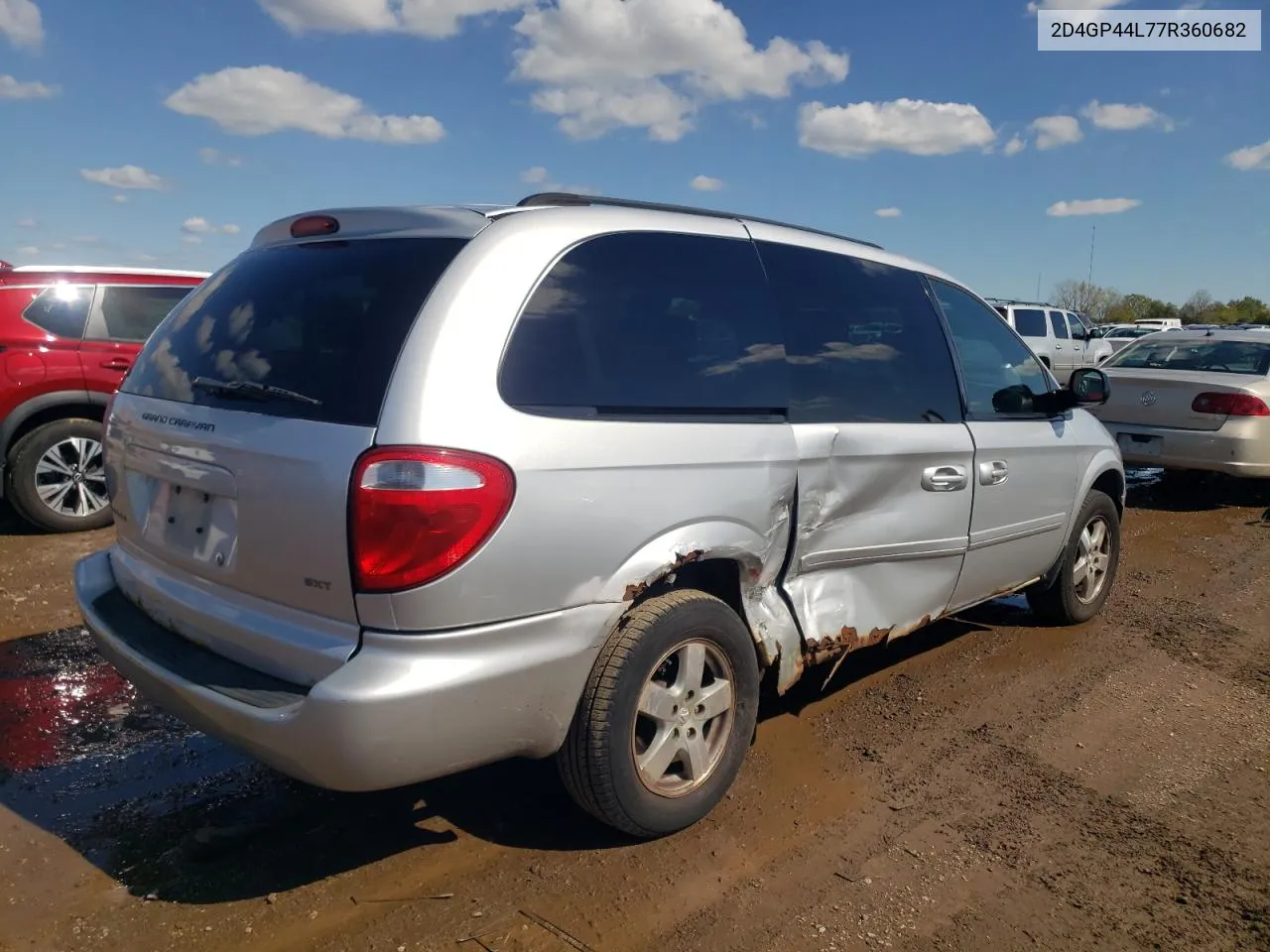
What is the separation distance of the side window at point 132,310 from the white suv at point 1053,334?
17.5 meters

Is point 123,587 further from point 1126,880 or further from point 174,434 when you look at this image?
point 1126,880

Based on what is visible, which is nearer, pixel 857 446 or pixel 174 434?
pixel 174 434

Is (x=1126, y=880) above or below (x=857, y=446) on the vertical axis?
below

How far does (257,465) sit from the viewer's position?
2541 millimetres

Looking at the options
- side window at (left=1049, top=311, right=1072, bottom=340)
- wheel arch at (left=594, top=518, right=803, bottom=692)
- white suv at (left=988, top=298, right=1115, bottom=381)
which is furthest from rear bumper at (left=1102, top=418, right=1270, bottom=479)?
side window at (left=1049, top=311, right=1072, bottom=340)

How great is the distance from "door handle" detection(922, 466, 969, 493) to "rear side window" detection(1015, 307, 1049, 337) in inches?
753

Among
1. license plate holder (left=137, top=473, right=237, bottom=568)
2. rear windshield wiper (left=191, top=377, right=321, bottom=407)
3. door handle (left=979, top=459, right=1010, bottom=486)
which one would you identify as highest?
rear windshield wiper (left=191, top=377, right=321, bottom=407)

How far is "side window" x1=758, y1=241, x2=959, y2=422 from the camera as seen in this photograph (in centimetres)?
344

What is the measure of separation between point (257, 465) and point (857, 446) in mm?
2032

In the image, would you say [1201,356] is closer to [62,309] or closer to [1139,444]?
[1139,444]

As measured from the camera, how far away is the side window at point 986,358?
4.28 meters

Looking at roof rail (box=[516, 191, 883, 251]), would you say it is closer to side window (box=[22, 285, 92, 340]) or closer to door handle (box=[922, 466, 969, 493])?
door handle (box=[922, 466, 969, 493])

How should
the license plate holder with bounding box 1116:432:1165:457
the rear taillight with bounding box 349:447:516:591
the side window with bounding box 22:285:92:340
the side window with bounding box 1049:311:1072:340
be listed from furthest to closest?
the side window with bounding box 1049:311:1072:340 → the license plate holder with bounding box 1116:432:1165:457 → the side window with bounding box 22:285:92:340 → the rear taillight with bounding box 349:447:516:591

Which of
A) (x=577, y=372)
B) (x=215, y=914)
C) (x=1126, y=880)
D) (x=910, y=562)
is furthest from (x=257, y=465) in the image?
(x=1126, y=880)
